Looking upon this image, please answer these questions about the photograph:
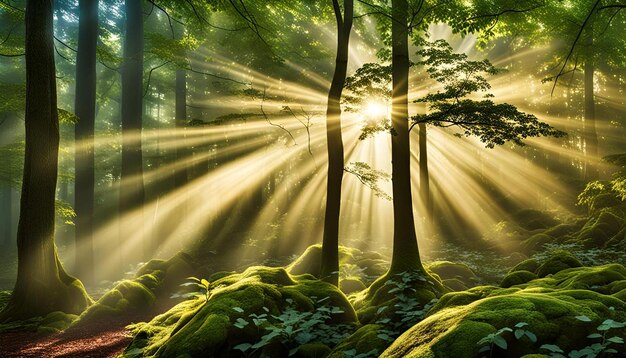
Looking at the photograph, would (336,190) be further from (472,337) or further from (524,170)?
(524,170)

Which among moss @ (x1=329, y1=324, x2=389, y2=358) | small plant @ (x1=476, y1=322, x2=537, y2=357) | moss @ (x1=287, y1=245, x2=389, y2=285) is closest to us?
small plant @ (x1=476, y1=322, x2=537, y2=357)

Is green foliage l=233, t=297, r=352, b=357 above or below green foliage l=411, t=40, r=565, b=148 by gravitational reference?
below

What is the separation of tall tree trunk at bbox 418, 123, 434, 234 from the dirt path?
14496mm

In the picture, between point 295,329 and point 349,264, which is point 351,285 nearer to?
point 349,264

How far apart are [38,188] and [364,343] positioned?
777 cm

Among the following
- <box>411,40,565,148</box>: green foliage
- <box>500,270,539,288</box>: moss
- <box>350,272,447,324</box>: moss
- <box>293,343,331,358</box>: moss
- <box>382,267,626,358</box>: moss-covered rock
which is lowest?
<box>350,272,447,324</box>: moss

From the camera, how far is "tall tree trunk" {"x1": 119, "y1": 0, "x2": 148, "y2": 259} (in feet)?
50.0

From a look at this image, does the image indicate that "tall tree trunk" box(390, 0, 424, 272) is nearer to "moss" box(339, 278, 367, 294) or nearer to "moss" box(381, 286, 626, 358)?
"moss" box(339, 278, 367, 294)

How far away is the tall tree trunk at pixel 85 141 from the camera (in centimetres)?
1371

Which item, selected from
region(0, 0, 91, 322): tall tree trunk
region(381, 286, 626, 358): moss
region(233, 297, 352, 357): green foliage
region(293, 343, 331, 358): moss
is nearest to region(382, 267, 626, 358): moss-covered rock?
region(381, 286, 626, 358): moss

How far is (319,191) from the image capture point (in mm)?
26703

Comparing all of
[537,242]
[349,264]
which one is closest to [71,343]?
[349,264]

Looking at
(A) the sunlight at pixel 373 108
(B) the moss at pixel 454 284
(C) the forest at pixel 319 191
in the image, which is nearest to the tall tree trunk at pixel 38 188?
(C) the forest at pixel 319 191

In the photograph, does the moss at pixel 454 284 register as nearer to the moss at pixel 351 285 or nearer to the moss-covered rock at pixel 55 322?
the moss at pixel 351 285
